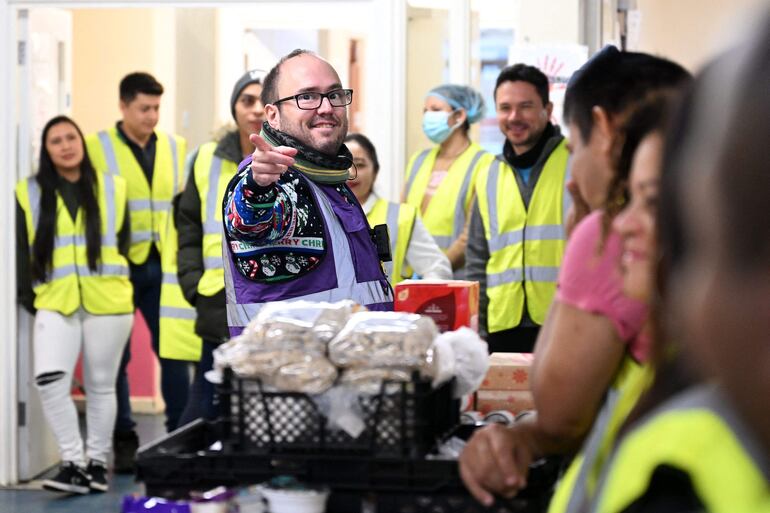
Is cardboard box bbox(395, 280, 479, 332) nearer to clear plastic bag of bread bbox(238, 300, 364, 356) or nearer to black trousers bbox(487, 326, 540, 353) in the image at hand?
clear plastic bag of bread bbox(238, 300, 364, 356)

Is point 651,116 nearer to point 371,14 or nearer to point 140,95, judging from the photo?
point 371,14

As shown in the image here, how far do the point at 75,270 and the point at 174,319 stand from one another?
49cm

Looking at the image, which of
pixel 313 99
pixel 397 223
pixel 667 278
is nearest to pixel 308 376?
pixel 667 278

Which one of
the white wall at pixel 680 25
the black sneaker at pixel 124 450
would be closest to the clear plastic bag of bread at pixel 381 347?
the white wall at pixel 680 25

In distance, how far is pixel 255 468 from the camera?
164cm

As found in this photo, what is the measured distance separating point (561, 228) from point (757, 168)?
4.07m

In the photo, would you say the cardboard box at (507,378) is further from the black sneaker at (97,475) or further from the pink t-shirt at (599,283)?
the black sneaker at (97,475)

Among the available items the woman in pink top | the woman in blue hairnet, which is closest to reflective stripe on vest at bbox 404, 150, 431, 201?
the woman in blue hairnet

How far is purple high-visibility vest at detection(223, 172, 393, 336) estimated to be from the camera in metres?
2.89

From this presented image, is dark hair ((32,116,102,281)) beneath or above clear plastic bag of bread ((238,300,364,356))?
above

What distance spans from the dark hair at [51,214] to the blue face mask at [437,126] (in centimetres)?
155

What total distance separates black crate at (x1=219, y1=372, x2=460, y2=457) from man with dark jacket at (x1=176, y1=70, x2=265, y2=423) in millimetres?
3274

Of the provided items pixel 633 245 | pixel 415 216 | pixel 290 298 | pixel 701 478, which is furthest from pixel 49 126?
pixel 701 478

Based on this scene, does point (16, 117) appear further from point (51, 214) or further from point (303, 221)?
point (303, 221)
